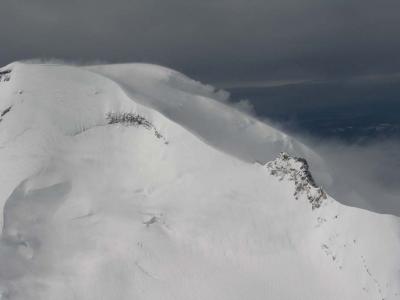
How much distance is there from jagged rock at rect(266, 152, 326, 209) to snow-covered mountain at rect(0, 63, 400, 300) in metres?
0.16

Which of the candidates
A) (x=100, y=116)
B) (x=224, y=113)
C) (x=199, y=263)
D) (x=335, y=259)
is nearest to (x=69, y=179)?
(x=100, y=116)

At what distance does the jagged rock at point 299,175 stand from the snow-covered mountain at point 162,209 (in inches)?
6.4

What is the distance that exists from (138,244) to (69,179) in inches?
729

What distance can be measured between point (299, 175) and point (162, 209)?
18843 mm

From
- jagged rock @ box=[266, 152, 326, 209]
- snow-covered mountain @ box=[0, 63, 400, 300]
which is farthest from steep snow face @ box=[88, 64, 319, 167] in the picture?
jagged rock @ box=[266, 152, 326, 209]

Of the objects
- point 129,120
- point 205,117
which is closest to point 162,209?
point 129,120

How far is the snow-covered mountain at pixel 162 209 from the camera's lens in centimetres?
5444

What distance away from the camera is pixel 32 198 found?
68312 millimetres

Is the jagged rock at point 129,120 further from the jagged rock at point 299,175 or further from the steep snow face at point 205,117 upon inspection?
the jagged rock at point 299,175

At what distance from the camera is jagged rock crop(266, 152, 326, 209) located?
6166 cm

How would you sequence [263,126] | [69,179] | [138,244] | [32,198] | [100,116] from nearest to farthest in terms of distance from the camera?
1. [138,244]
2. [32,198]
3. [69,179]
4. [100,116]
5. [263,126]

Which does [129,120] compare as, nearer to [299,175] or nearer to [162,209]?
[162,209]

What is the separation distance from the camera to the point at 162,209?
6719 cm

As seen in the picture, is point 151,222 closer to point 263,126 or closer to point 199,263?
point 199,263
